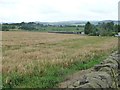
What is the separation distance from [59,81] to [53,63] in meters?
3.43

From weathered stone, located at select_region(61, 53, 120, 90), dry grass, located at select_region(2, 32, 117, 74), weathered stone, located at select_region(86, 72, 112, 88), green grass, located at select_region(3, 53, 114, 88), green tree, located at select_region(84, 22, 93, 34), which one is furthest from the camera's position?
green tree, located at select_region(84, 22, 93, 34)

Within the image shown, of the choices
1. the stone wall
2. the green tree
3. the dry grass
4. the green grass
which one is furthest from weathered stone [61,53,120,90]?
the green tree

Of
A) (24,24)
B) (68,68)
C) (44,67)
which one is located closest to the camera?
(44,67)

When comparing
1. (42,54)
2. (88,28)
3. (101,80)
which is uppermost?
(101,80)

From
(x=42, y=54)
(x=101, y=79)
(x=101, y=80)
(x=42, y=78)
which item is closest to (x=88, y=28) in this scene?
(x=42, y=54)

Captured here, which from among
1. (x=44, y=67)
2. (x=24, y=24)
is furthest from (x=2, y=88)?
(x=24, y=24)

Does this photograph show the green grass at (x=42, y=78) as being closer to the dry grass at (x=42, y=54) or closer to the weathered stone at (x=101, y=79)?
the dry grass at (x=42, y=54)

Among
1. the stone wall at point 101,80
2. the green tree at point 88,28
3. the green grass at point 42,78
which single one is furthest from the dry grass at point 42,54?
the green tree at point 88,28

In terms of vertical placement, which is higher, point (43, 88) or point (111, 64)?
point (111, 64)

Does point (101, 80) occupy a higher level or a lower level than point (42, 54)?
higher

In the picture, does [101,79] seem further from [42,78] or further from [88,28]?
[88,28]

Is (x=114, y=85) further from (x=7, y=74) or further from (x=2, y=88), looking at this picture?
(x=7, y=74)

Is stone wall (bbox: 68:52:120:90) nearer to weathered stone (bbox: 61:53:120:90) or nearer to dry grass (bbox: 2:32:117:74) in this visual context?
weathered stone (bbox: 61:53:120:90)

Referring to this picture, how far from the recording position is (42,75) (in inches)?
426
